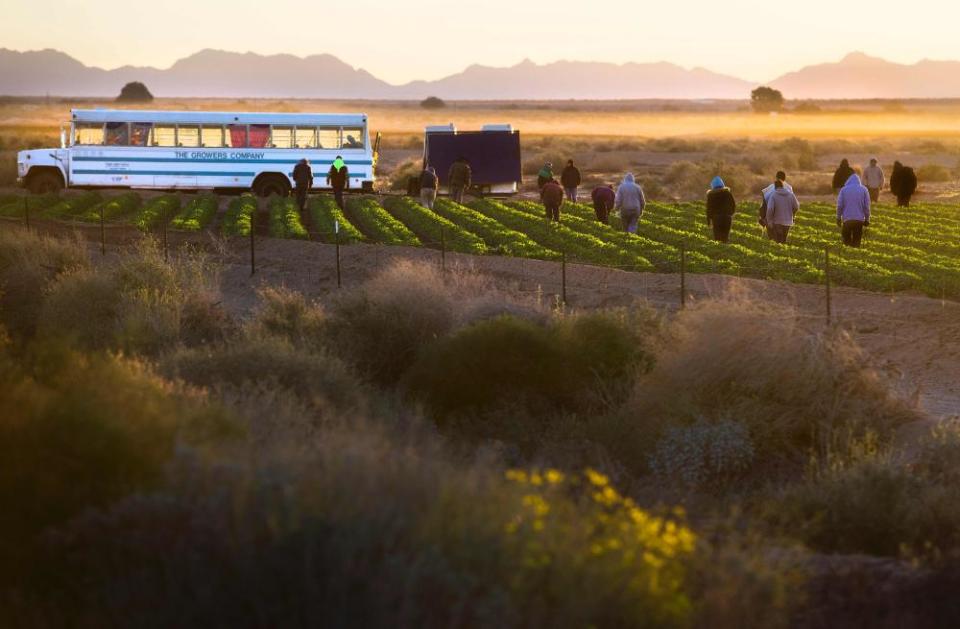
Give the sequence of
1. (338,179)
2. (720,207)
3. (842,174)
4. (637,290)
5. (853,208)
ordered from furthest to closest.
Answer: (338,179)
(842,174)
(720,207)
(853,208)
(637,290)

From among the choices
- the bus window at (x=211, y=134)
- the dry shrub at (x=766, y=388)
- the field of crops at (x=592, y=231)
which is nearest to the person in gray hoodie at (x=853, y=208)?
the field of crops at (x=592, y=231)

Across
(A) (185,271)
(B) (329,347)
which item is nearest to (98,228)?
(A) (185,271)

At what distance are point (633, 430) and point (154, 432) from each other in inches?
246

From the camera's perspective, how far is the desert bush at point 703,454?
14.0 m

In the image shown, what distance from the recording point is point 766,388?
50.7ft

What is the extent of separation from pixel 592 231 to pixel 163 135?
15619 millimetres

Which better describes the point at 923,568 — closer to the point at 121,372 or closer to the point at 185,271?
the point at 121,372

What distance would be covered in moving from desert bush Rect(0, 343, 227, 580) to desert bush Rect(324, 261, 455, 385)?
6570 millimetres

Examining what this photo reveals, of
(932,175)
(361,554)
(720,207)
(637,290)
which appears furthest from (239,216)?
(932,175)

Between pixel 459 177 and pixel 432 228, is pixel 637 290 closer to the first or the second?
pixel 432 228

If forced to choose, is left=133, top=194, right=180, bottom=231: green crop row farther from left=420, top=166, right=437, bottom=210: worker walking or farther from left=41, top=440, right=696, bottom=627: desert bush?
left=41, top=440, right=696, bottom=627: desert bush

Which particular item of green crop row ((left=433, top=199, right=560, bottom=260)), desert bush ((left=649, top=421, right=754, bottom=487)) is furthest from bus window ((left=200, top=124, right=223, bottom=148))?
desert bush ((left=649, top=421, right=754, bottom=487))

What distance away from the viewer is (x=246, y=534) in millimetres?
8305

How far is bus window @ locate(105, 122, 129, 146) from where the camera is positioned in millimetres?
44031
